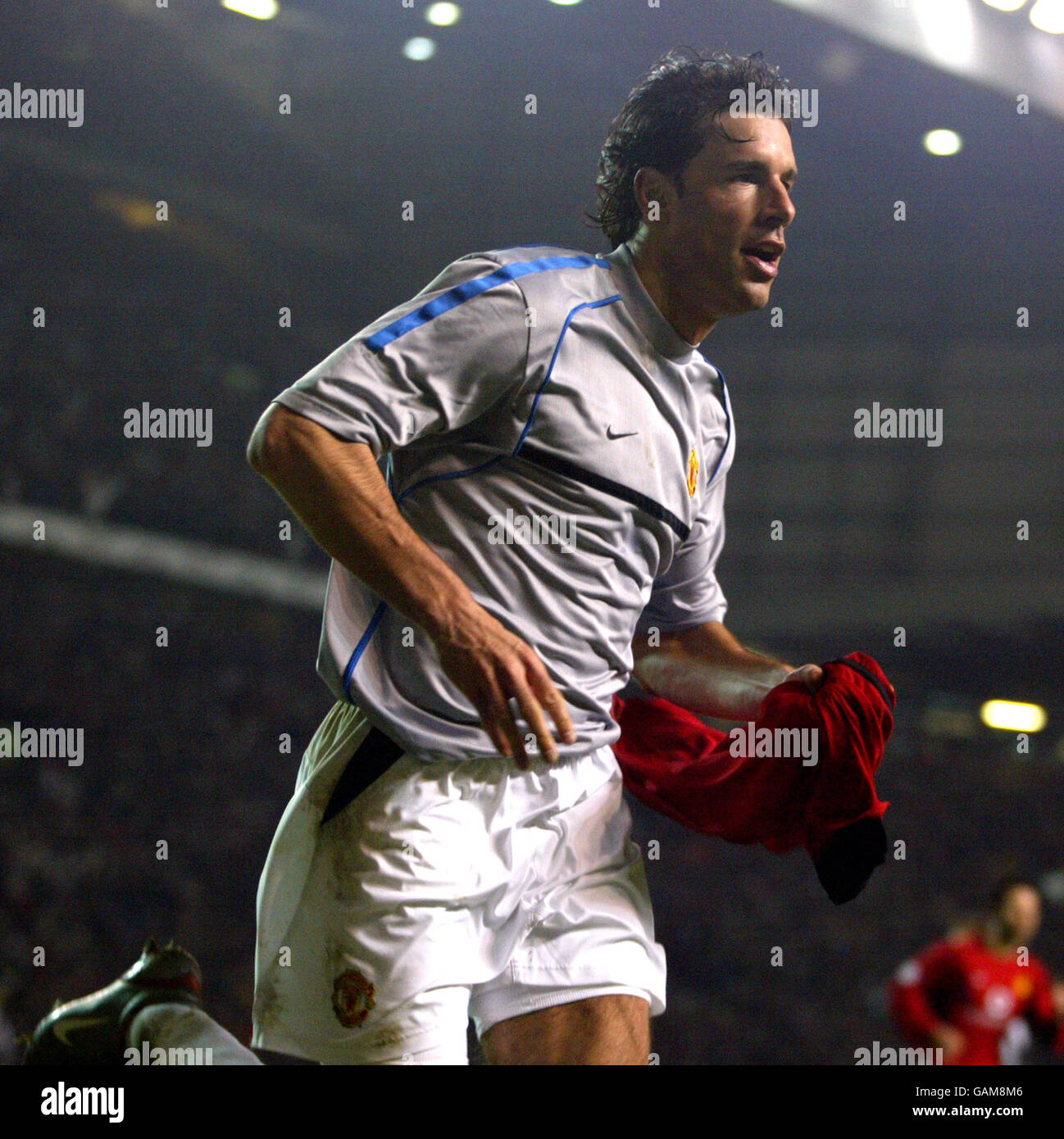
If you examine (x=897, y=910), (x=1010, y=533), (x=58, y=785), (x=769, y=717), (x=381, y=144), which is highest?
(x=381, y=144)

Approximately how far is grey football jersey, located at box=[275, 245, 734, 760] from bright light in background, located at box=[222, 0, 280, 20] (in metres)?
5.64

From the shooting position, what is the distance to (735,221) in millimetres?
1225

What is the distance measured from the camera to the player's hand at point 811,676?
1.24m

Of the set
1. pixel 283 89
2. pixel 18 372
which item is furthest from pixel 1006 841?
pixel 18 372

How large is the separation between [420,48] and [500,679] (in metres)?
6.24

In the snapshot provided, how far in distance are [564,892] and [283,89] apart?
21.7 ft

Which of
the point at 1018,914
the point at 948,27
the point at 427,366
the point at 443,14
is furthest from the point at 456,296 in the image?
the point at 443,14

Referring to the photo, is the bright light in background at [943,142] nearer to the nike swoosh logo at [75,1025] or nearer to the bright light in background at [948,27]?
the bright light in background at [948,27]

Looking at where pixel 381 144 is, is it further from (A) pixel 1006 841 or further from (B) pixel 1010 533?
(A) pixel 1006 841

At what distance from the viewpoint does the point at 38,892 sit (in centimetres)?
567

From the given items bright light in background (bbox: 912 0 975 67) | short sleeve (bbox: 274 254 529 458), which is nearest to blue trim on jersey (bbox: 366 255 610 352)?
short sleeve (bbox: 274 254 529 458)

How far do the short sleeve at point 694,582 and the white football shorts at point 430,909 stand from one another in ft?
0.80

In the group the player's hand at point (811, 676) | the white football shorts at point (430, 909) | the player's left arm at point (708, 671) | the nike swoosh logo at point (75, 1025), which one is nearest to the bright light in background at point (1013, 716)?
the player's left arm at point (708, 671)

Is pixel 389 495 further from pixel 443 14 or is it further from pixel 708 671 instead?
pixel 443 14
